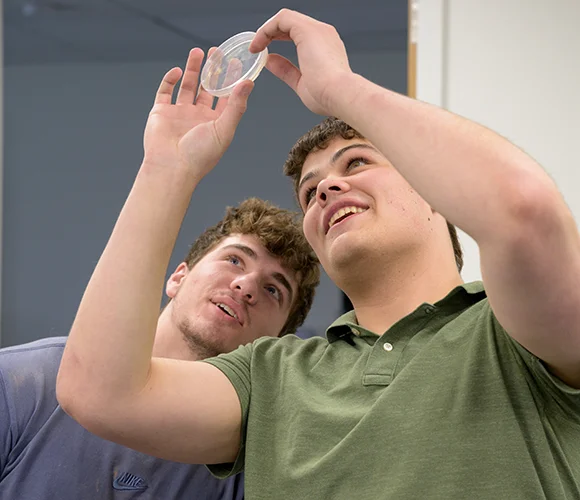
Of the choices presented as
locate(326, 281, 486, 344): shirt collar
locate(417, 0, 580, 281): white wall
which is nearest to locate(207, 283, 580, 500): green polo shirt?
locate(326, 281, 486, 344): shirt collar

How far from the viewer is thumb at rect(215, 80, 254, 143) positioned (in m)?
1.31

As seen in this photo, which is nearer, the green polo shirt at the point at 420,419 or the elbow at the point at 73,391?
the green polo shirt at the point at 420,419

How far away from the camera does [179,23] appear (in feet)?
9.14

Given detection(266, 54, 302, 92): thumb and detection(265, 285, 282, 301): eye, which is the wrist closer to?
detection(266, 54, 302, 92): thumb

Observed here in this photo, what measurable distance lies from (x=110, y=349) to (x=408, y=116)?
0.56 meters

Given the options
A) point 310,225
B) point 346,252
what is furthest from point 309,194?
point 346,252

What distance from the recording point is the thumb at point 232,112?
131 centimetres

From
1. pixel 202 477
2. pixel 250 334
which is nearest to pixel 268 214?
pixel 250 334

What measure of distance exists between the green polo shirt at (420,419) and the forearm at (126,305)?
0.67ft

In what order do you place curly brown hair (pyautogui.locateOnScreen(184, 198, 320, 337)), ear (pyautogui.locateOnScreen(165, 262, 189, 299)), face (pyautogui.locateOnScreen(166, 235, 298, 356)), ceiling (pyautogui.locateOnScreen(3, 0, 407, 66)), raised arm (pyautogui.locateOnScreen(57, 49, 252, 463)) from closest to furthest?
raised arm (pyautogui.locateOnScreen(57, 49, 252, 463)), face (pyautogui.locateOnScreen(166, 235, 298, 356)), curly brown hair (pyautogui.locateOnScreen(184, 198, 320, 337)), ear (pyautogui.locateOnScreen(165, 262, 189, 299)), ceiling (pyautogui.locateOnScreen(3, 0, 407, 66))

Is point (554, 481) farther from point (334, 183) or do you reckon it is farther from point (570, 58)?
point (570, 58)

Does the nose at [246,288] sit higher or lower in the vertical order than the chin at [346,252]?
higher

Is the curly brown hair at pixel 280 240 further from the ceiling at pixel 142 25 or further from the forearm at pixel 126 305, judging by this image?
the ceiling at pixel 142 25

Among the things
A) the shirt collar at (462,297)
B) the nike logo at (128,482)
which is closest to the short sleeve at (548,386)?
the shirt collar at (462,297)
